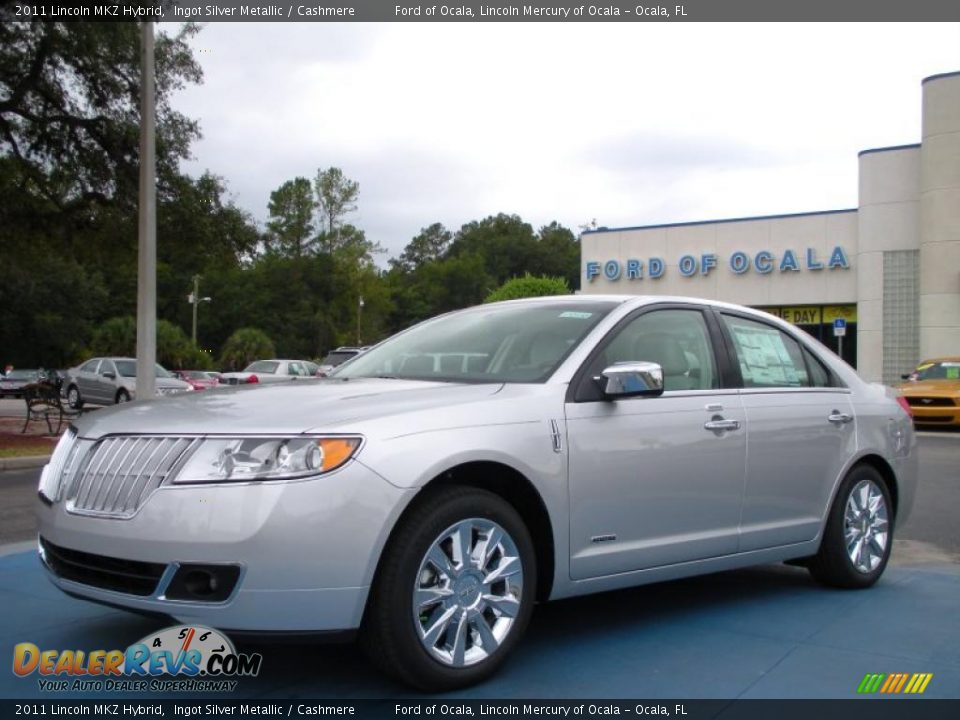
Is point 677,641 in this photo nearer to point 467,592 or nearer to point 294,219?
point 467,592

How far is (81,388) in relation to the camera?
99.7 ft

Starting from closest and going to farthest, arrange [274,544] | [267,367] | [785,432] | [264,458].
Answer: [274,544]
[264,458]
[785,432]
[267,367]

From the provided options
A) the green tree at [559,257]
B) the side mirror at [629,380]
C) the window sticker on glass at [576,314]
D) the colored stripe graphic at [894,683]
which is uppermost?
the green tree at [559,257]

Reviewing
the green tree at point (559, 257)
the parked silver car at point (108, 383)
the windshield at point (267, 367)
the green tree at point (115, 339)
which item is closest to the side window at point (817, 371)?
the parked silver car at point (108, 383)

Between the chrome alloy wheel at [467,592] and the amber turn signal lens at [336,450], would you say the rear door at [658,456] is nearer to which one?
the chrome alloy wheel at [467,592]

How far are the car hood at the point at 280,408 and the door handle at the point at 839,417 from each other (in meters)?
2.31

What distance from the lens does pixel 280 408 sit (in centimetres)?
390

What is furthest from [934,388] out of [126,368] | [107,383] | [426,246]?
[426,246]

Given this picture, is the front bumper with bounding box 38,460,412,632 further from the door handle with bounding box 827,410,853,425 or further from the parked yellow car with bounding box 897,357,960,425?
the parked yellow car with bounding box 897,357,960,425

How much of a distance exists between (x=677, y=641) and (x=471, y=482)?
1378mm

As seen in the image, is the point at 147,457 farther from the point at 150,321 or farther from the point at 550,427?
the point at 150,321

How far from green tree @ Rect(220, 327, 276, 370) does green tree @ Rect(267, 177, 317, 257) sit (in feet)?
81.9

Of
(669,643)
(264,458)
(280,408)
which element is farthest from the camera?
(669,643)

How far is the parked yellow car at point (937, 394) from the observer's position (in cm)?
1945
